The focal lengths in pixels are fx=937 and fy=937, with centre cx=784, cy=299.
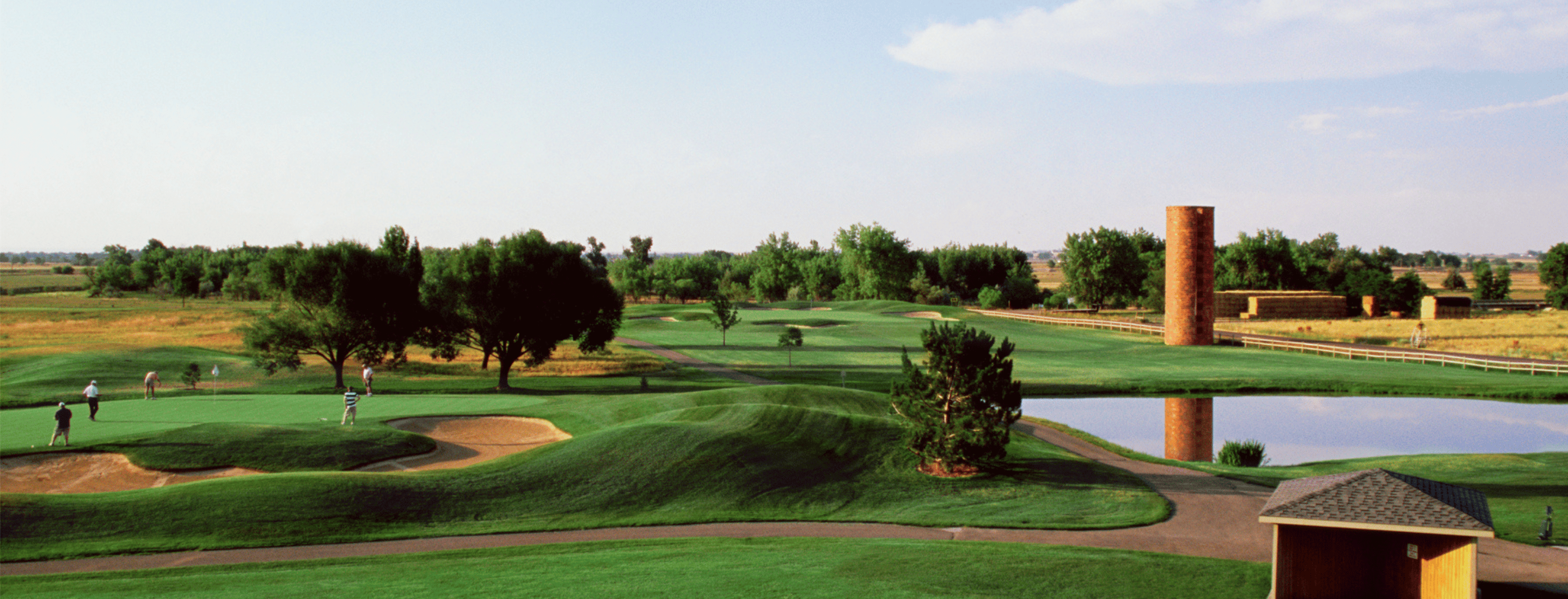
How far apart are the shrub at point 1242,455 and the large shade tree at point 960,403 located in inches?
366

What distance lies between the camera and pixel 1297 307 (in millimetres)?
91312

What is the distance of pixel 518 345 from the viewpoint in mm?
48688

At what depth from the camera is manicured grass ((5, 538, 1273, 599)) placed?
15.4 meters

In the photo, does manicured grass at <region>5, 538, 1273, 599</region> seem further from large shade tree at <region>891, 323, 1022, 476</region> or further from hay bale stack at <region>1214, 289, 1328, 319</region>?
hay bale stack at <region>1214, 289, 1328, 319</region>

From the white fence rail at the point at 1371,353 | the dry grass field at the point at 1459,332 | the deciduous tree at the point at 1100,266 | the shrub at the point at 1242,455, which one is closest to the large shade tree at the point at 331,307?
the shrub at the point at 1242,455

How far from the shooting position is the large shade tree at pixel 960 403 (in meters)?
25.7

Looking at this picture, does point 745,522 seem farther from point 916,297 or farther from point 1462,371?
point 916,297

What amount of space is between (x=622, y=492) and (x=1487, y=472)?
79.1 feet

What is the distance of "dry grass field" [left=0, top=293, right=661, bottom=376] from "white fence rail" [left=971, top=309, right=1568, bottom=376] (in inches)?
1586

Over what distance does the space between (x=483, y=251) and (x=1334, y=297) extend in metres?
83.9

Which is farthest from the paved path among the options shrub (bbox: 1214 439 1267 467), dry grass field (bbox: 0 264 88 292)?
dry grass field (bbox: 0 264 88 292)

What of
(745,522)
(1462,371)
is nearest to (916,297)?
(1462,371)

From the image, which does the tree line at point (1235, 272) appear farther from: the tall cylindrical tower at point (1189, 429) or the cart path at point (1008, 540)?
the cart path at point (1008, 540)

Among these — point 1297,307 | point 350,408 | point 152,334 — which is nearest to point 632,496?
point 350,408
